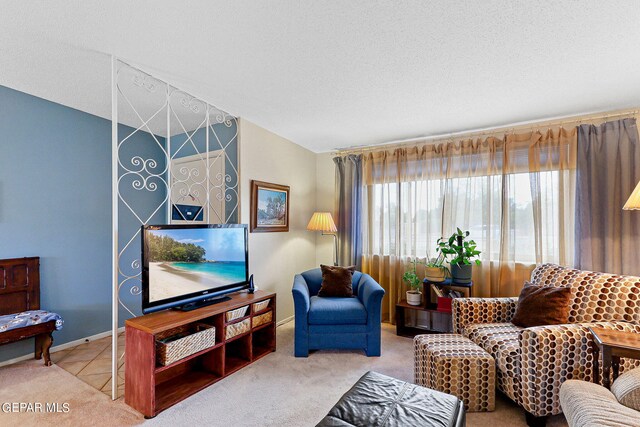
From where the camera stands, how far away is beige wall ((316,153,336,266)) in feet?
14.1

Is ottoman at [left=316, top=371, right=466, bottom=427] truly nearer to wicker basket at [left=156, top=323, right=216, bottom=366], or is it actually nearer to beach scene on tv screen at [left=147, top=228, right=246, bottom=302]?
wicker basket at [left=156, top=323, right=216, bottom=366]

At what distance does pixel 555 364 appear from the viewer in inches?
69.5

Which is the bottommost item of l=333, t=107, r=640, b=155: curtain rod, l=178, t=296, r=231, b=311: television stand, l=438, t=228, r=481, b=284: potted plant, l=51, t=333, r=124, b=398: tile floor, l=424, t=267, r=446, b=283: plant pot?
l=51, t=333, r=124, b=398: tile floor

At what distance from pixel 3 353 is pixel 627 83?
5.88 metres

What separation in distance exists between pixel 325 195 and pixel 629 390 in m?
3.53

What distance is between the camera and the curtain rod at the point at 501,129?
9.13 ft

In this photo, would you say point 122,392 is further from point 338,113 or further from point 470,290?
point 470,290

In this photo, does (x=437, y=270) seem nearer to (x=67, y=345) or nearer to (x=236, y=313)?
(x=236, y=313)

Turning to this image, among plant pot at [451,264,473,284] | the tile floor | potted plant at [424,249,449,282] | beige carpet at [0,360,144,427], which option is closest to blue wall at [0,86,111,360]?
the tile floor

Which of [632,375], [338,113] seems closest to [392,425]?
[632,375]

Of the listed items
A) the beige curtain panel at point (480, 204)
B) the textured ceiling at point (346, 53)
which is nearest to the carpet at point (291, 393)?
the beige curtain panel at point (480, 204)

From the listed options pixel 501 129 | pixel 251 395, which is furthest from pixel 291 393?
pixel 501 129

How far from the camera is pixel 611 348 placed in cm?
158

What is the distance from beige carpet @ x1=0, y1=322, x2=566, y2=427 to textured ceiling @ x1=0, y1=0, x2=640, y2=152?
98.1 inches
